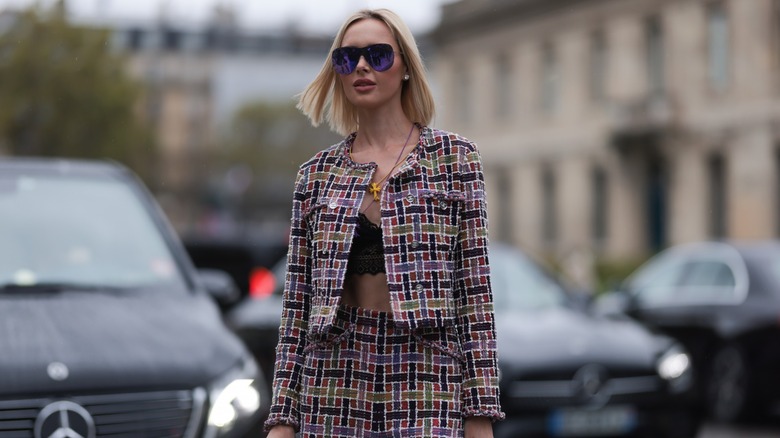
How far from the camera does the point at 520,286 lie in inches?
442

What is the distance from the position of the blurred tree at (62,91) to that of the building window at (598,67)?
16456 millimetres

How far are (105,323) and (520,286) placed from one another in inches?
214

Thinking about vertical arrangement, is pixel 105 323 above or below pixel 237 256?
below

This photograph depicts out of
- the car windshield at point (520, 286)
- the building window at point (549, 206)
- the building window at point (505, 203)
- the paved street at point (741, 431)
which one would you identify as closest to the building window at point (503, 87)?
the building window at point (505, 203)

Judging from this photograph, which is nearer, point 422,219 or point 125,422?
point 422,219

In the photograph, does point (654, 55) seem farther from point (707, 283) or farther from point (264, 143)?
point (264, 143)

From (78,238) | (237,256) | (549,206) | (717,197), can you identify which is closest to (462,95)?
(549,206)

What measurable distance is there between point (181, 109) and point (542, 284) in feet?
357

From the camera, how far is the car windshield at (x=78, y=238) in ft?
22.4

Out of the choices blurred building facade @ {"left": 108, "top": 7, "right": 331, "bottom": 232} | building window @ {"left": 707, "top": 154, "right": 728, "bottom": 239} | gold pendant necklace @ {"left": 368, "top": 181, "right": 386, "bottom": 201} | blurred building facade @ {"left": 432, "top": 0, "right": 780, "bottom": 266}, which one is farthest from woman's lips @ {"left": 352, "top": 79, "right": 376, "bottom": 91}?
blurred building facade @ {"left": 108, "top": 7, "right": 331, "bottom": 232}

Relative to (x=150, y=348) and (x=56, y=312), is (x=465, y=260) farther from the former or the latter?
(x=56, y=312)

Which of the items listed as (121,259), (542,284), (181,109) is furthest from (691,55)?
(181,109)

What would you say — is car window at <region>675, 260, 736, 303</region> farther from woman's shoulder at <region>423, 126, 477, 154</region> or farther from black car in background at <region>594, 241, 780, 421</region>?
woman's shoulder at <region>423, 126, 477, 154</region>

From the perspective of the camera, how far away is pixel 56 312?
246 inches
